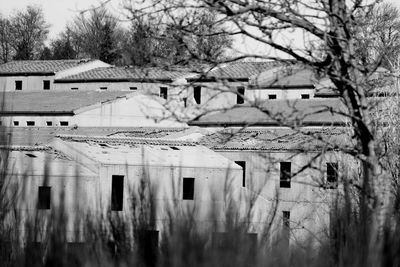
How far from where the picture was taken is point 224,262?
477 cm

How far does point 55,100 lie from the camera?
159 feet

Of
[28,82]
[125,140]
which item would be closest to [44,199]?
[125,140]

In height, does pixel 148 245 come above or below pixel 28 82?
below

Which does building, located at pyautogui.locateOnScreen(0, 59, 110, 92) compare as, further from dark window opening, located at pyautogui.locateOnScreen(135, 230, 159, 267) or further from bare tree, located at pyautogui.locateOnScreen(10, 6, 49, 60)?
dark window opening, located at pyautogui.locateOnScreen(135, 230, 159, 267)

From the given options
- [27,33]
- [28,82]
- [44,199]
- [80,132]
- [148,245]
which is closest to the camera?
[148,245]

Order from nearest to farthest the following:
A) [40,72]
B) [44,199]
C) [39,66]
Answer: [44,199] < [40,72] < [39,66]

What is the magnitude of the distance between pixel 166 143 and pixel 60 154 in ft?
16.8

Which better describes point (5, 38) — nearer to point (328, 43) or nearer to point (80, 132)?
point (80, 132)

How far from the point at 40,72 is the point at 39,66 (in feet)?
3.70

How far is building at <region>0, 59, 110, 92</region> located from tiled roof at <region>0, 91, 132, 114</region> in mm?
7671

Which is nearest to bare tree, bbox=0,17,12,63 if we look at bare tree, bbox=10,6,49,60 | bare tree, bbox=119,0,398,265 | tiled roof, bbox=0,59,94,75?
bare tree, bbox=10,6,49,60

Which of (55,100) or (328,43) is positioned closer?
(328,43)

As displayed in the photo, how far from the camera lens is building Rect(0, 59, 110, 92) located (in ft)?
191

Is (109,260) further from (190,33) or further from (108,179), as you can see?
(108,179)
